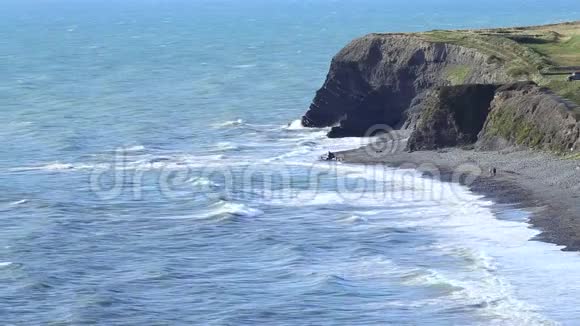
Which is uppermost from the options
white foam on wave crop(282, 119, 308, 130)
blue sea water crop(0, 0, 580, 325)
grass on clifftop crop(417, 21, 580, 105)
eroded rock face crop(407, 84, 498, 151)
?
grass on clifftop crop(417, 21, 580, 105)

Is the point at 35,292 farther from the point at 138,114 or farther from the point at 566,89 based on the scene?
the point at 138,114

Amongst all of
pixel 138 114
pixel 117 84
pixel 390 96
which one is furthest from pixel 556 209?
pixel 117 84

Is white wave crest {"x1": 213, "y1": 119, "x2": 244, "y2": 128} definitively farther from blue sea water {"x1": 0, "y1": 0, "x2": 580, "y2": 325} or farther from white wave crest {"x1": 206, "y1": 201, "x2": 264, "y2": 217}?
white wave crest {"x1": 206, "y1": 201, "x2": 264, "y2": 217}

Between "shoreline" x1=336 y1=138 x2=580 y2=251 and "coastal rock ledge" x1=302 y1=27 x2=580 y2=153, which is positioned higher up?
"coastal rock ledge" x1=302 y1=27 x2=580 y2=153

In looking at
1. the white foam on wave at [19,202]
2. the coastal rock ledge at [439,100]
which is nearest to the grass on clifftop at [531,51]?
the coastal rock ledge at [439,100]

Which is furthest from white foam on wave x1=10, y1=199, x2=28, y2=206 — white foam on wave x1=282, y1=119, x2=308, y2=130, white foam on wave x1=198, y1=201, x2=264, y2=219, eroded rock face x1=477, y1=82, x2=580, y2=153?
white foam on wave x1=282, y1=119, x2=308, y2=130

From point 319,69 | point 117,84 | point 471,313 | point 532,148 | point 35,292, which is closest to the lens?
point 471,313
